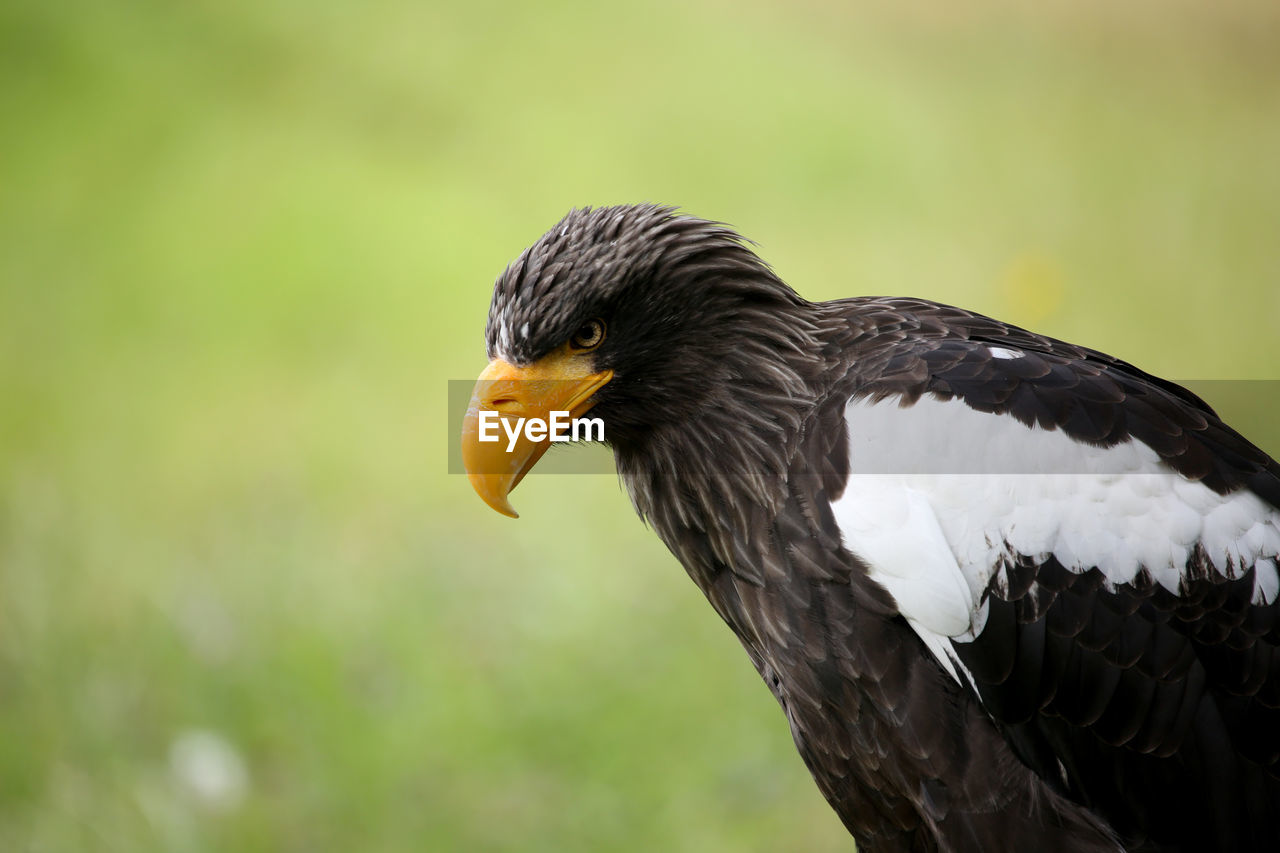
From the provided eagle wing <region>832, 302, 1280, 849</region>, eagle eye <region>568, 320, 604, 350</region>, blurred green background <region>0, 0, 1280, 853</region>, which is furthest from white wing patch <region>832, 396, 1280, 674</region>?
blurred green background <region>0, 0, 1280, 853</region>

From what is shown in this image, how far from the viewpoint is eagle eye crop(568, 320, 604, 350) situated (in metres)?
1.65

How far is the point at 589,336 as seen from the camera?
1.67 meters

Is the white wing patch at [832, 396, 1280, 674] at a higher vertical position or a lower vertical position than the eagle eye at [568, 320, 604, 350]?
lower

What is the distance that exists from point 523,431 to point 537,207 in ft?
8.44

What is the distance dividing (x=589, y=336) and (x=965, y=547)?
0.65 meters

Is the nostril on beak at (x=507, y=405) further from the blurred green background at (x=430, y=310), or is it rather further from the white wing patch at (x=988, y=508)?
the blurred green background at (x=430, y=310)

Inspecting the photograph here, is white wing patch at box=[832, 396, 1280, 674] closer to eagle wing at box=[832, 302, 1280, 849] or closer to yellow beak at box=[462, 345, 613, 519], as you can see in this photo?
eagle wing at box=[832, 302, 1280, 849]

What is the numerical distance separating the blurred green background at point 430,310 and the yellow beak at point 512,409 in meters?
1.40

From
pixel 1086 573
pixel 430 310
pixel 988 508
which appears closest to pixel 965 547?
pixel 988 508

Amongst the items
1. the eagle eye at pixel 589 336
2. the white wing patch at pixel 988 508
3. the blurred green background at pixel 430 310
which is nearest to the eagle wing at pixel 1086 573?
the white wing patch at pixel 988 508

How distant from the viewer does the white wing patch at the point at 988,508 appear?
5.00 feet

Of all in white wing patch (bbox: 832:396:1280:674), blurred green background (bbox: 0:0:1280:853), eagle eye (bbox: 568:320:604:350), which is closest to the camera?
white wing patch (bbox: 832:396:1280:674)

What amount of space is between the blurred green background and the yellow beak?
55.3 inches

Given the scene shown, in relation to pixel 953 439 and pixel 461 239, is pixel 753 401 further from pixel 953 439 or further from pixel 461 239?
pixel 461 239
